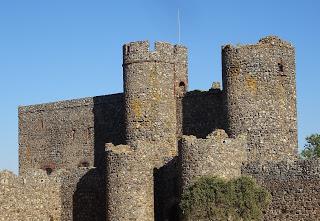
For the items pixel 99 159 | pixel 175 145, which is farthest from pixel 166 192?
pixel 99 159

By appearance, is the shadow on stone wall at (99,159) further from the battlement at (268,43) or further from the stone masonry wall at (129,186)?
the battlement at (268,43)

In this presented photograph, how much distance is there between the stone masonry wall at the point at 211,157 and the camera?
117 ft

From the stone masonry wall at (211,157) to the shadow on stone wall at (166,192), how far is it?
7.91 feet

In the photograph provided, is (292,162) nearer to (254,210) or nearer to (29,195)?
(254,210)

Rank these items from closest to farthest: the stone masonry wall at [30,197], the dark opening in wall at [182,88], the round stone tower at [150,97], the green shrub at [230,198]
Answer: the green shrub at [230,198] → the stone masonry wall at [30,197] → the round stone tower at [150,97] → the dark opening in wall at [182,88]

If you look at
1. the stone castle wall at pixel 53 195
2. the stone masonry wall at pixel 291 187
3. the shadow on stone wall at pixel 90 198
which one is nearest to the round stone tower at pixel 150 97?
the shadow on stone wall at pixel 90 198

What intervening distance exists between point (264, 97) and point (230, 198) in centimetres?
508

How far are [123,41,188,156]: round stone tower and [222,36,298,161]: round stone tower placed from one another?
4.03 meters

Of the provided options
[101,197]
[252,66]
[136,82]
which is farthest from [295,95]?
[101,197]

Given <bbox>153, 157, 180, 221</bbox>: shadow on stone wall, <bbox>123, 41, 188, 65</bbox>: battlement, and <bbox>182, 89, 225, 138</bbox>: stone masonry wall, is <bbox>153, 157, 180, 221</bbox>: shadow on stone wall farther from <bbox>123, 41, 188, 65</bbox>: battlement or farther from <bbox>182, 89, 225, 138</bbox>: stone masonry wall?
<bbox>123, 41, 188, 65</bbox>: battlement

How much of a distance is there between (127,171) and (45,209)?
5806mm

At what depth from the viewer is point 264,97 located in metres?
37.9

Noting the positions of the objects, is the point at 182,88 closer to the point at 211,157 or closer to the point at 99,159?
the point at 99,159

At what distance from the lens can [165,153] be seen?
40906 mm
